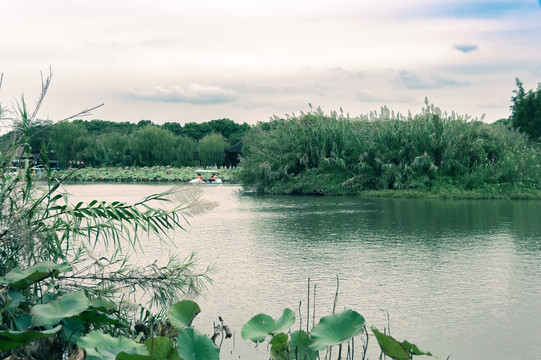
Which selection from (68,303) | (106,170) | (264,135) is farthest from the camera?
(106,170)

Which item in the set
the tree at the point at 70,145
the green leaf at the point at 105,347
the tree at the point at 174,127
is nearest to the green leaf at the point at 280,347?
the green leaf at the point at 105,347

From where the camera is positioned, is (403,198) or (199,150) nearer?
(403,198)

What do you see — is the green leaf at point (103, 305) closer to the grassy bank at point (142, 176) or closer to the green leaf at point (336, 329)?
the green leaf at point (336, 329)

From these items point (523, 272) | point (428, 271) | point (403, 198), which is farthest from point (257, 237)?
point (403, 198)

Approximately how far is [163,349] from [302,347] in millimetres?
742

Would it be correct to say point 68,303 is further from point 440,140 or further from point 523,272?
point 440,140

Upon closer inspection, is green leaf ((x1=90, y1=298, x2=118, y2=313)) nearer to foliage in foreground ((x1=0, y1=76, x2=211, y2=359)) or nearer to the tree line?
foliage in foreground ((x1=0, y1=76, x2=211, y2=359))

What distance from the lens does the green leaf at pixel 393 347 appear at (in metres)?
2.83

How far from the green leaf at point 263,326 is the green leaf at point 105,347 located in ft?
1.96

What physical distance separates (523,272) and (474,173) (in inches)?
556

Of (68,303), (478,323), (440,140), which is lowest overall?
(478,323)

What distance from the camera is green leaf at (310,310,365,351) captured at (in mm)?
2900

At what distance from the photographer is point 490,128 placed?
74.4 ft

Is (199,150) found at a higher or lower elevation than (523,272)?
higher
